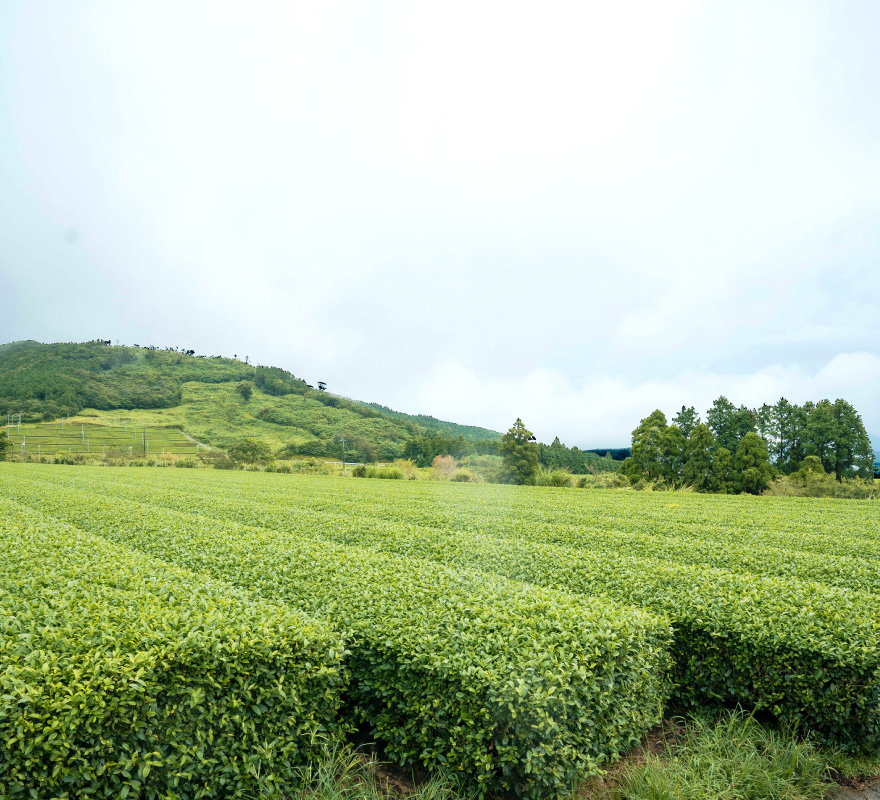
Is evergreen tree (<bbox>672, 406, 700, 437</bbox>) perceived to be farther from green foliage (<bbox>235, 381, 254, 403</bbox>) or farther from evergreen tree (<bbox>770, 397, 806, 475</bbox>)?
green foliage (<bbox>235, 381, 254, 403</bbox>)

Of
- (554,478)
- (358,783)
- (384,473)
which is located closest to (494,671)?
(358,783)

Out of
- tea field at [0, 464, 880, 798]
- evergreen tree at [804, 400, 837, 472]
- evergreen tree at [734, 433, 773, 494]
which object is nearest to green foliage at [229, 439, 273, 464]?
evergreen tree at [734, 433, 773, 494]

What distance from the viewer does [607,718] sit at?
322cm

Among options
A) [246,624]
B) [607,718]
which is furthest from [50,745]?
[607,718]

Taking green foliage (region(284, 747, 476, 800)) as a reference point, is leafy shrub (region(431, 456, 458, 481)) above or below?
above

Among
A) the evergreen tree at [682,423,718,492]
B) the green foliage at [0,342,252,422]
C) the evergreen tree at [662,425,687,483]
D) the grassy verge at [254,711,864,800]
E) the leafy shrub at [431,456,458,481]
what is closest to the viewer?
the grassy verge at [254,711,864,800]

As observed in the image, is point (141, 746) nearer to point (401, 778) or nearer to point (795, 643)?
point (401, 778)

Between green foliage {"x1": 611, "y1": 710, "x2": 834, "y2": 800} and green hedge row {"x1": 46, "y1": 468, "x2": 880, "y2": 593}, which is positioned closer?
green foliage {"x1": 611, "y1": 710, "x2": 834, "y2": 800}

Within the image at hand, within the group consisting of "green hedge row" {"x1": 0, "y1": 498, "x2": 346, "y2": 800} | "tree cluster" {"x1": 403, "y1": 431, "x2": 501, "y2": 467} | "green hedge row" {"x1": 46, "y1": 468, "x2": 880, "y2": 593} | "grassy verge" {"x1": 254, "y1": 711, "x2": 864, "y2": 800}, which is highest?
"tree cluster" {"x1": 403, "y1": 431, "x2": 501, "y2": 467}

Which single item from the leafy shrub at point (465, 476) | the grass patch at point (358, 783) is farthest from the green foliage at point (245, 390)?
the grass patch at point (358, 783)

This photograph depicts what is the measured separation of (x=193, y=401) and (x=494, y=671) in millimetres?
80466

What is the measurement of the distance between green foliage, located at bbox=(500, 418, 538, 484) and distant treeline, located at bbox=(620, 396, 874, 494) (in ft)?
16.0

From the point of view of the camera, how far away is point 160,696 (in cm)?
264

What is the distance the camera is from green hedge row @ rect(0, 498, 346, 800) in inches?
91.9
